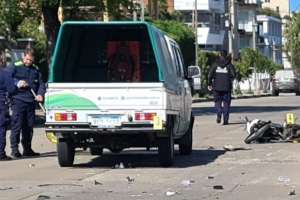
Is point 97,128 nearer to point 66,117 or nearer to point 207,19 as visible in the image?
point 66,117

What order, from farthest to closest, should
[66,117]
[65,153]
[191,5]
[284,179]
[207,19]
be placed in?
1. [207,19]
2. [191,5]
3. [65,153]
4. [66,117]
5. [284,179]

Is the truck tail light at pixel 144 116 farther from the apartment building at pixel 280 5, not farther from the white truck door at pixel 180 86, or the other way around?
the apartment building at pixel 280 5

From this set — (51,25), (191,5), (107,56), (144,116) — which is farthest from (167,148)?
(191,5)

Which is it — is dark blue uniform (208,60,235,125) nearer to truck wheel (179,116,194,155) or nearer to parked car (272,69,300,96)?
truck wheel (179,116,194,155)

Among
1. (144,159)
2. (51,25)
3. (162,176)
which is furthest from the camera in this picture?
(51,25)

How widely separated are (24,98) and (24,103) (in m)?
0.09

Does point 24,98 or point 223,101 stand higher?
point 24,98

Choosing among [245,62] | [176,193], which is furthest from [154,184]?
[245,62]

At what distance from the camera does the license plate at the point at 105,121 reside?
13.2m

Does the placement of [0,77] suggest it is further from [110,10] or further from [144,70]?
[110,10]

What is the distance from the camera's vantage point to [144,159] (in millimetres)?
15109

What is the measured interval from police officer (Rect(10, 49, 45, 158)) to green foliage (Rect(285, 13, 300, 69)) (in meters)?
77.2

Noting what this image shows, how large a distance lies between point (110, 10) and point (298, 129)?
13.8m

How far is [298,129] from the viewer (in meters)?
18.1
